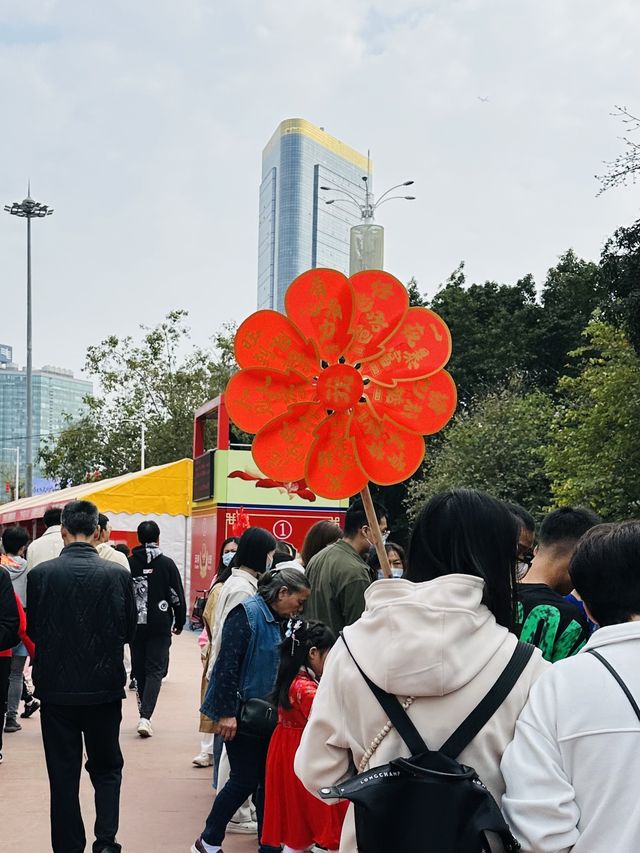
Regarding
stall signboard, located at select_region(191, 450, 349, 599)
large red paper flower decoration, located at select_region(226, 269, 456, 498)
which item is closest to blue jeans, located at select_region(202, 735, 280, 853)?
large red paper flower decoration, located at select_region(226, 269, 456, 498)

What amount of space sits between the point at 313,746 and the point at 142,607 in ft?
20.5

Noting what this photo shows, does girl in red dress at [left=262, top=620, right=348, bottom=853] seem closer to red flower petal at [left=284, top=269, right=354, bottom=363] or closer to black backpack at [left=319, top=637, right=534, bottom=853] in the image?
red flower petal at [left=284, top=269, right=354, bottom=363]

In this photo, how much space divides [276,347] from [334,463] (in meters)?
0.49

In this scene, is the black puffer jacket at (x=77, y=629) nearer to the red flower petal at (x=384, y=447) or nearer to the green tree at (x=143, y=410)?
the red flower petal at (x=384, y=447)

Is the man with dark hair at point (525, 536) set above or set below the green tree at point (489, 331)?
below

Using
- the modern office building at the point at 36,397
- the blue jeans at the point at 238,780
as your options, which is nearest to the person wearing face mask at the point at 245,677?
the blue jeans at the point at 238,780

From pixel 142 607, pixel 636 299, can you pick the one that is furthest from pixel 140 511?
pixel 142 607

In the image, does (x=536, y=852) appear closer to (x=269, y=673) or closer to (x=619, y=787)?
(x=619, y=787)

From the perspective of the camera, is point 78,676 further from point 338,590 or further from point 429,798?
point 429,798

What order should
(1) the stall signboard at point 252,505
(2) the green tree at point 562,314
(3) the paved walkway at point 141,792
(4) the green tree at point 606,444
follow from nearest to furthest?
(3) the paved walkway at point 141,792 < (1) the stall signboard at point 252,505 < (4) the green tree at point 606,444 < (2) the green tree at point 562,314

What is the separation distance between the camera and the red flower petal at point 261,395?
3.67 meters

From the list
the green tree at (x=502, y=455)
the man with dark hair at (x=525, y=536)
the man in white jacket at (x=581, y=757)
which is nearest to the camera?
the man in white jacket at (x=581, y=757)

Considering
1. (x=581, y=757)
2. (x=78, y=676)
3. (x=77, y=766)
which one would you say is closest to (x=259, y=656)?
(x=78, y=676)

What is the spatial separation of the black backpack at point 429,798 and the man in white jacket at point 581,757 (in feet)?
0.24
